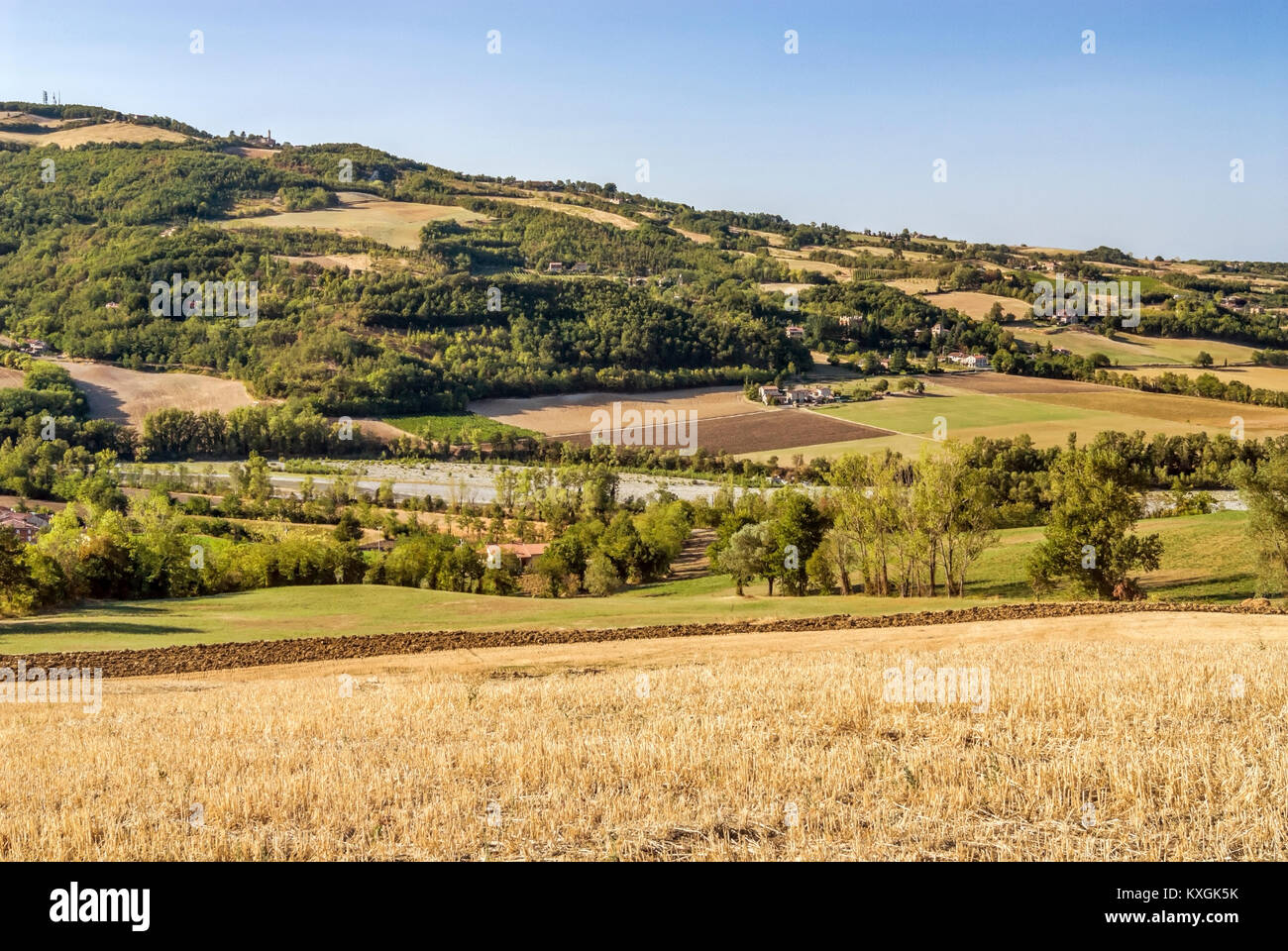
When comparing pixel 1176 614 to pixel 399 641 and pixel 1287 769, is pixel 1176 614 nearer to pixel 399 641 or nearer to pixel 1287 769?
pixel 1287 769

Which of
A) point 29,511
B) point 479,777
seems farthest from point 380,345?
point 479,777

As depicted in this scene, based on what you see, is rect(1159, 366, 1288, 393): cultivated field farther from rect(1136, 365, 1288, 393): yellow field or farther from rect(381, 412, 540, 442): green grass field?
rect(381, 412, 540, 442): green grass field

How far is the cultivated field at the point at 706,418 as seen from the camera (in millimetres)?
101625

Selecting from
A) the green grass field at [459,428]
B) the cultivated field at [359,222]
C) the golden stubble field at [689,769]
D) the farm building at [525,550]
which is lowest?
the farm building at [525,550]

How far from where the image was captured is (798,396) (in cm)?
12362

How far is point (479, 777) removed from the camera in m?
11.0

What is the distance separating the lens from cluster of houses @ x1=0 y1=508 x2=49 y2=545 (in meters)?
58.5

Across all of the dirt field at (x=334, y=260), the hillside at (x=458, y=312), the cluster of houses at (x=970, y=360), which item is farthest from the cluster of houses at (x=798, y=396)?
the dirt field at (x=334, y=260)

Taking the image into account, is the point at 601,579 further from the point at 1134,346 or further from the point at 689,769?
the point at 1134,346

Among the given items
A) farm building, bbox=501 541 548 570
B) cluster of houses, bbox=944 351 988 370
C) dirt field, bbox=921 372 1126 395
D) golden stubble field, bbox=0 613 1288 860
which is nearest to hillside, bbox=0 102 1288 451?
cluster of houses, bbox=944 351 988 370

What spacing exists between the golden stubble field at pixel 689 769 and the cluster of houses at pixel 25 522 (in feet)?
154

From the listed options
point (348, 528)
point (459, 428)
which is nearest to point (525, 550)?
point (348, 528)

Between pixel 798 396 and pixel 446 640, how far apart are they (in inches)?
3892

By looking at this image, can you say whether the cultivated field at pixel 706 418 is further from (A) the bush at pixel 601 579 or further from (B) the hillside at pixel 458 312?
(A) the bush at pixel 601 579
